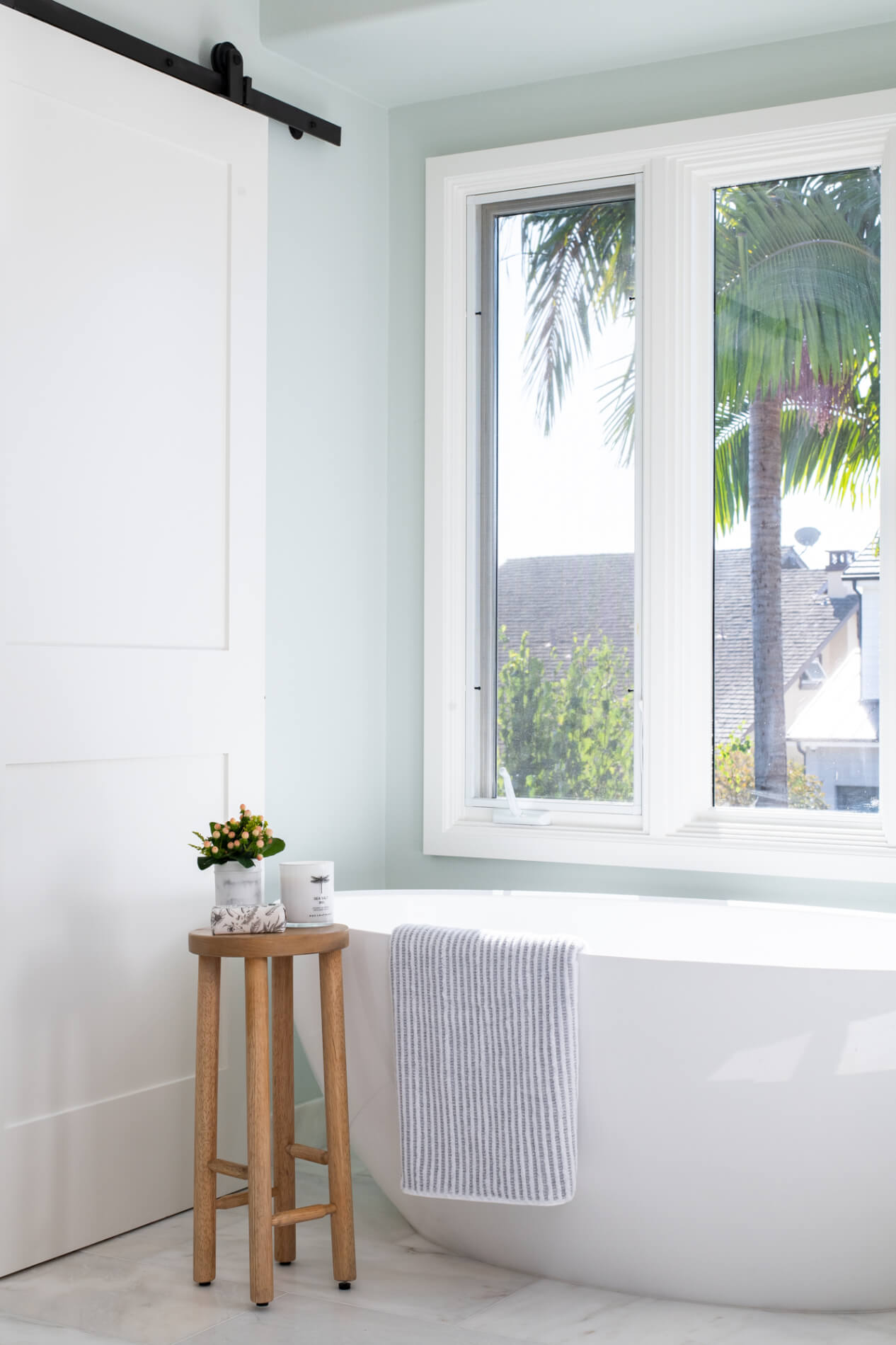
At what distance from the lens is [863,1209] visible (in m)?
2.20

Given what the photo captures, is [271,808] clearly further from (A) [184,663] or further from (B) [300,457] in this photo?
(B) [300,457]

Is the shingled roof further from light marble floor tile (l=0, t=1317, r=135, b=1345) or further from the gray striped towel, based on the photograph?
light marble floor tile (l=0, t=1317, r=135, b=1345)

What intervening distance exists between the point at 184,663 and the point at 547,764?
104 centimetres

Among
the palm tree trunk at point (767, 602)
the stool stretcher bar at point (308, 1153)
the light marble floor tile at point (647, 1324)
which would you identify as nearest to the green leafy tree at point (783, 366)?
the palm tree trunk at point (767, 602)

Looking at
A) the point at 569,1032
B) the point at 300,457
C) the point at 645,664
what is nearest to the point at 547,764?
the point at 645,664

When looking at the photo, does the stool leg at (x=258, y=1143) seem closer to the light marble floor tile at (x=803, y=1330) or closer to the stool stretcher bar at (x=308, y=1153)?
the stool stretcher bar at (x=308, y=1153)

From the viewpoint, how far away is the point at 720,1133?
2.20 m

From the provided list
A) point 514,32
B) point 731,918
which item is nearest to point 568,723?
point 731,918

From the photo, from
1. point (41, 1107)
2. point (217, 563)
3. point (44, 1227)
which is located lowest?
point (44, 1227)

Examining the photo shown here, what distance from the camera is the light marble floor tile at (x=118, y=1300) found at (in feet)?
7.47

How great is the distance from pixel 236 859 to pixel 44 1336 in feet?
2.71

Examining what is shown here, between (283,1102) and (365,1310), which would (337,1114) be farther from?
(365,1310)

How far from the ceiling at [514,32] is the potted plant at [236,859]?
5.93ft

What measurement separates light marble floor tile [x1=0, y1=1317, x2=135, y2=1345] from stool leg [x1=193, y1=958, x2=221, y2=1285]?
246 millimetres
